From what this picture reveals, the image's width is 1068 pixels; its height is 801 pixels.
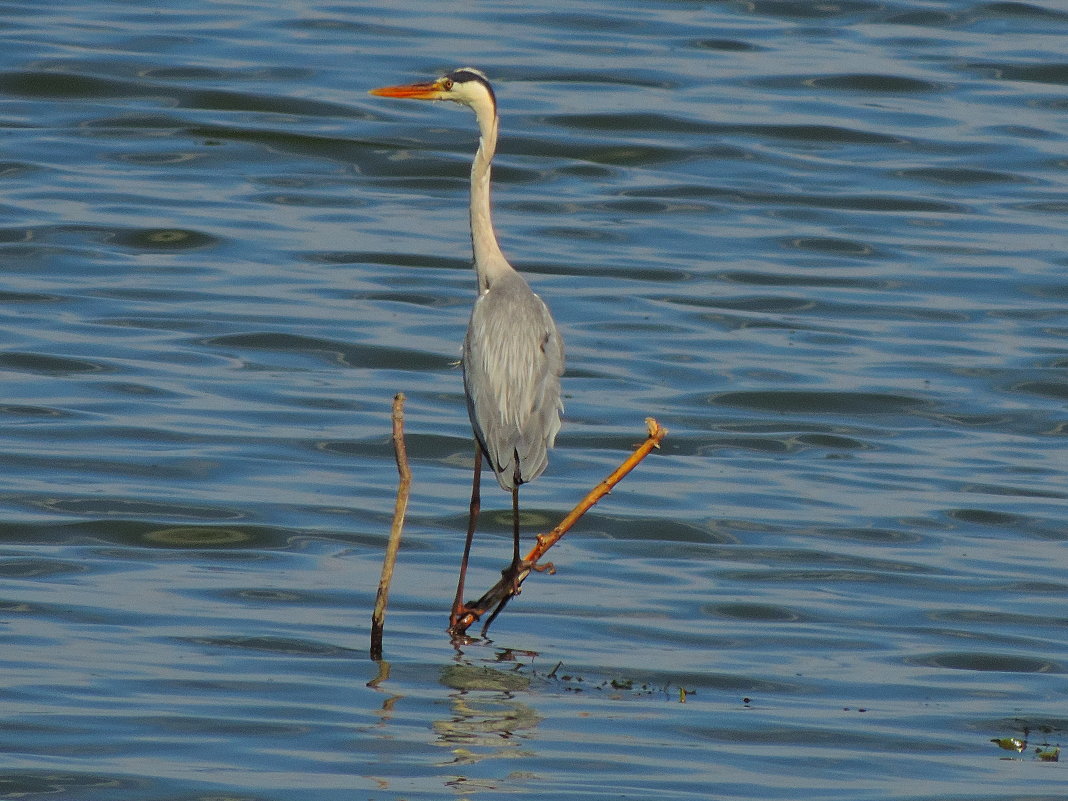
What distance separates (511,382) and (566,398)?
421cm

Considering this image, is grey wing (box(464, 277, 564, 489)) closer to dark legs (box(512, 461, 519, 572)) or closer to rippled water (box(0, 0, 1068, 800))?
dark legs (box(512, 461, 519, 572))

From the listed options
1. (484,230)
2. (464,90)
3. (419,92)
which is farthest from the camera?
(419,92)

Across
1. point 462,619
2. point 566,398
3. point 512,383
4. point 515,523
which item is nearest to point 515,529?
point 515,523

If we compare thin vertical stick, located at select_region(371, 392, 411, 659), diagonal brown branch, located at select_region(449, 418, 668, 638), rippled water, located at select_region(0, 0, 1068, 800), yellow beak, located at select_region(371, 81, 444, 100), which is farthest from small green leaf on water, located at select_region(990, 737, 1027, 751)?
yellow beak, located at select_region(371, 81, 444, 100)

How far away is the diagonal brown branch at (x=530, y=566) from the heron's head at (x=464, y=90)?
1.87 metres

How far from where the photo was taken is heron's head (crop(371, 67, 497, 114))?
905 centimetres

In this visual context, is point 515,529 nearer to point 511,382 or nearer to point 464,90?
point 511,382

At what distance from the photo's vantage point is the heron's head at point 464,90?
29.7ft

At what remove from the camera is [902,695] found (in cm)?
791

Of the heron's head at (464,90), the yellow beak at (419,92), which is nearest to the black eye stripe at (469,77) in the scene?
the heron's head at (464,90)

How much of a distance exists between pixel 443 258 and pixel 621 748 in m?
9.24

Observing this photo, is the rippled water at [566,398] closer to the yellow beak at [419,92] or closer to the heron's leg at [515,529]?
the heron's leg at [515,529]

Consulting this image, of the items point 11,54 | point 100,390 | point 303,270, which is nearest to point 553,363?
point 100,390

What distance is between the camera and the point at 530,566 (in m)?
7.76
